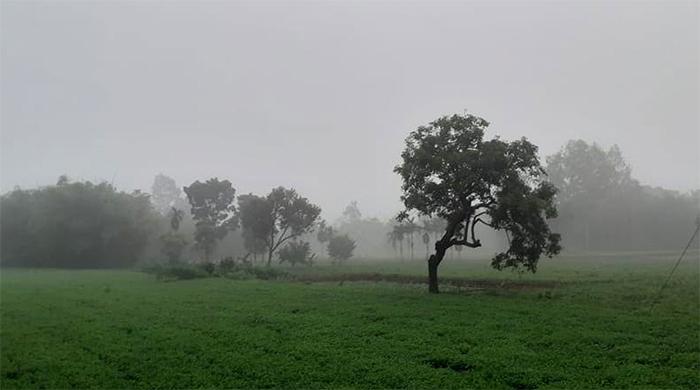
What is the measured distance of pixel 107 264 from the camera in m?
66.2

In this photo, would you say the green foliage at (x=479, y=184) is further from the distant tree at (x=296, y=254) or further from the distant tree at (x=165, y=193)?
the distant tree at (x=165, y=193)

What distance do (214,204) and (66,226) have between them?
726 inches

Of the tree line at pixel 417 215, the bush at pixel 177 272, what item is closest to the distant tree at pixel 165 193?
the tree line at pixel 417 215

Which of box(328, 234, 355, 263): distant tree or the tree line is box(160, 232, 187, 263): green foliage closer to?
the tree line

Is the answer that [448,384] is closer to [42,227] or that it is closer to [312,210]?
[312,210]

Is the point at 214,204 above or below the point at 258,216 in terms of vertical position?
above

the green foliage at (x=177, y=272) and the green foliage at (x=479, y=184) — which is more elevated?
the green foliage at (x=479, y=184)

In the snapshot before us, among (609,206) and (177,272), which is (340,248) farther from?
(609,206)

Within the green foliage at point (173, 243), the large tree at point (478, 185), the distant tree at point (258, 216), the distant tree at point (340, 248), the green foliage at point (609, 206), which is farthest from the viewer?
the green foliage at point (609, 206)

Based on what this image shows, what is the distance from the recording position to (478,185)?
84.3ft

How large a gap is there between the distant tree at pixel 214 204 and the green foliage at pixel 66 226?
28.7ft

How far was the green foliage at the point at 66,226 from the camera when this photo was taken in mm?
62625

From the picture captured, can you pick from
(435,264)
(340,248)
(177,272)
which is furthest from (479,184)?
(340,248)

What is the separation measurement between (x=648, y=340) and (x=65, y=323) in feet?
63.9
